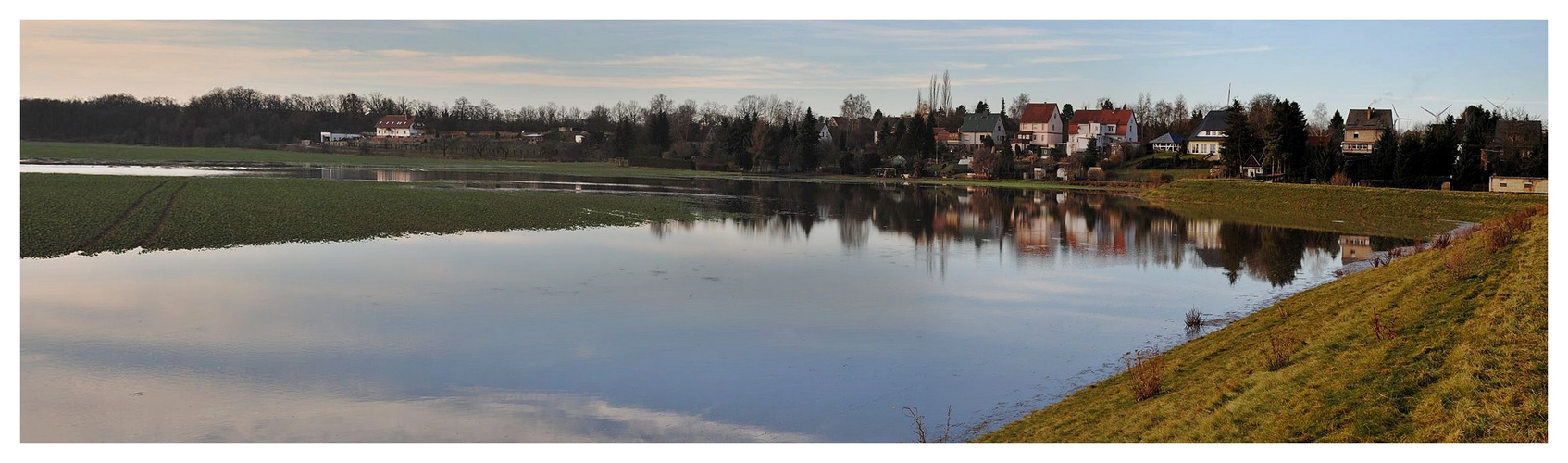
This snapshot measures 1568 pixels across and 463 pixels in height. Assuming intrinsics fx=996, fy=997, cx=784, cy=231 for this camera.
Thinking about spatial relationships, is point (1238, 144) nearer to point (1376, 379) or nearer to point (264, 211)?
point (264, 211)

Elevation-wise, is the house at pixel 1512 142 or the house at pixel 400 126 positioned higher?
the house at pixel 400 126

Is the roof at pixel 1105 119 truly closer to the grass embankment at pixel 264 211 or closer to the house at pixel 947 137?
the house at pixel 947 137

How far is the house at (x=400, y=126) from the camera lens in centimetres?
14725

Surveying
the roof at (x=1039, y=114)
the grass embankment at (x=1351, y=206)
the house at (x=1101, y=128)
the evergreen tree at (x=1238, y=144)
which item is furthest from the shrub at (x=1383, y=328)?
the roof at (x=1039, y=114)

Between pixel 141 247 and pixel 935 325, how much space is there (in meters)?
20.9

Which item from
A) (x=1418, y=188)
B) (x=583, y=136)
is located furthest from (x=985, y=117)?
(x=1418, y=188)

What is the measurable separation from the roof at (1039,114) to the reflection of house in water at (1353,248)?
82.8 m

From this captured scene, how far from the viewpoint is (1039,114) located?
119875 mm

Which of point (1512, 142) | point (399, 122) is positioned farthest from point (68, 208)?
point (399, 122)

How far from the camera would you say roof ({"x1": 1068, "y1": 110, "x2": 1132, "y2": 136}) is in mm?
113775

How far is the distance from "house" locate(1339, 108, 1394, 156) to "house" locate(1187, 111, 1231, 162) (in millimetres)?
10494

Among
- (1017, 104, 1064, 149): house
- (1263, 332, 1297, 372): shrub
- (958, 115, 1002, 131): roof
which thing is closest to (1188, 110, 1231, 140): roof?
(1017, 104, 1064, 149): house

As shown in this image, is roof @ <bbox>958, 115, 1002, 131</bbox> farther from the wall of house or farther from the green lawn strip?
the green lawn strip

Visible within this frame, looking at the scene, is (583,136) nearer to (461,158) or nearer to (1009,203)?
(461,158)
